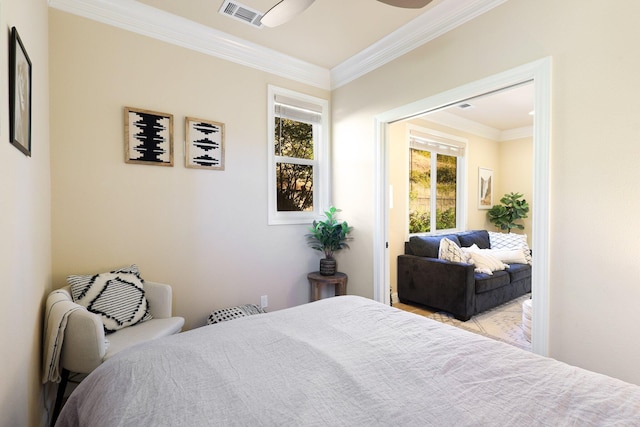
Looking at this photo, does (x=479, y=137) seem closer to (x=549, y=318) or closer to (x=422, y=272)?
(x=422, y=272)

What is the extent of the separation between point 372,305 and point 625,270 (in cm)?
133

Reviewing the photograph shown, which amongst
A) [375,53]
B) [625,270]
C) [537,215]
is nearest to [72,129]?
[375,53]

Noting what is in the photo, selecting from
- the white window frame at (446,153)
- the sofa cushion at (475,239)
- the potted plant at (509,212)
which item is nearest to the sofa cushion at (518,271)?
the sofa cushion at (475,239)

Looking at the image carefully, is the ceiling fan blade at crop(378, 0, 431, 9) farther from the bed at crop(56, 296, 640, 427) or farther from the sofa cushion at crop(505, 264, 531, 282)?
the sofa cushion at crop(505, 264, 531, 282)

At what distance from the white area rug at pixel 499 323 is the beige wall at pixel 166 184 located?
1.77 m

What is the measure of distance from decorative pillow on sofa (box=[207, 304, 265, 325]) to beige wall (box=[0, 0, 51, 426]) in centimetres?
112

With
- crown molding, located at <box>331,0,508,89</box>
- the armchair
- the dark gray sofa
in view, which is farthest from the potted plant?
the armchair

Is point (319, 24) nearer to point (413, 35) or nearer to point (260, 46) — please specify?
point (260, 46)

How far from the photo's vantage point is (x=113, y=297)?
210 centimetres

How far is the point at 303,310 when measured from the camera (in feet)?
5.60

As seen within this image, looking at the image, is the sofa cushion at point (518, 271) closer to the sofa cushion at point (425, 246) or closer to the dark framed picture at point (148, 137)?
the sofa cushion at point (425, 246)

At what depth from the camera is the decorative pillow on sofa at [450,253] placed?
377cm

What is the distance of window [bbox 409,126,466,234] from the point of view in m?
4.68

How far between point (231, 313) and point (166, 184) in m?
1.24
